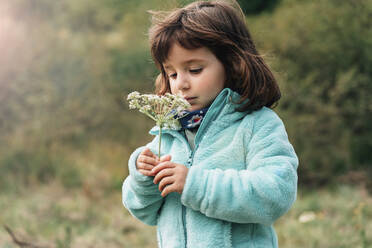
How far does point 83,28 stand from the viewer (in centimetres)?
1045

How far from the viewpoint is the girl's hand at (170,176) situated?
1.71 meters

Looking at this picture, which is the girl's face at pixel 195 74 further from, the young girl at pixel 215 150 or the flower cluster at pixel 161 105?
the flower cluster at pixel 161 105

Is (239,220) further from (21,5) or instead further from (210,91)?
(21,5)

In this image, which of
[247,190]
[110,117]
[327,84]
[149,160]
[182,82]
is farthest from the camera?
[110,117]

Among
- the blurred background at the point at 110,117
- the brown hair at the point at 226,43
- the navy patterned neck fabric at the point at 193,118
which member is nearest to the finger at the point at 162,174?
the navy patterned neck fabric at the point at 193,118

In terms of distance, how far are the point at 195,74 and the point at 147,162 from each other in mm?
419

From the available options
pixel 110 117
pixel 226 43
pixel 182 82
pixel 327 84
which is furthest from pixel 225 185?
pixel 110 117

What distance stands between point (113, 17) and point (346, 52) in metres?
6.37

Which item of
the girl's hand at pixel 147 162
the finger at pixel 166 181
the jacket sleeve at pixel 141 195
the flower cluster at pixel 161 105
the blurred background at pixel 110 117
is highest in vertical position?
the flower cluster at pixel 161 105

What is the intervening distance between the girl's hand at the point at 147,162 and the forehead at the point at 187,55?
0.40m

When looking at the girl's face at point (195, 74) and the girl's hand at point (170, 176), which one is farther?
the girl's face at point (195, 74)

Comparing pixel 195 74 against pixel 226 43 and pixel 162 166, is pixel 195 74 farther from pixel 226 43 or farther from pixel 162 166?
pixel 162 166

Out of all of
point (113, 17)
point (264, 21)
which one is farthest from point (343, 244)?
point (113, 17)

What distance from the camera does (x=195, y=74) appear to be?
1938mm
